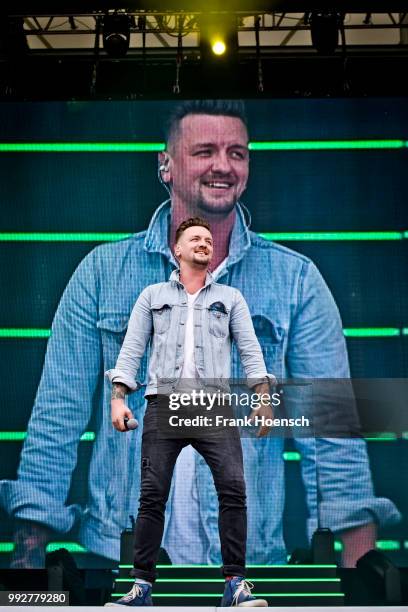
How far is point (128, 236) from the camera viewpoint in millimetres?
5359

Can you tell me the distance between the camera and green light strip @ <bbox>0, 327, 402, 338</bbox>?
525 cm

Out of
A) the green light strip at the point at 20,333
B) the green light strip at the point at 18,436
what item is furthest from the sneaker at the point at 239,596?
the green light strip at the point at 20,333

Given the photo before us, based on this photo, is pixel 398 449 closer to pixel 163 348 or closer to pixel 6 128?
pixel 163 348

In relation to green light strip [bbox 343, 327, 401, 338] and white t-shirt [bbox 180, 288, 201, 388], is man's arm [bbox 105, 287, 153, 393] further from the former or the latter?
green light strip [bbox 343, 327, 401, 338]

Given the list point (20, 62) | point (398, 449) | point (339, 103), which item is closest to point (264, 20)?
point (339, 103)

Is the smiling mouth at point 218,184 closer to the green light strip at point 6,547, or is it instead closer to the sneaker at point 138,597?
the green light strip at point 6,547

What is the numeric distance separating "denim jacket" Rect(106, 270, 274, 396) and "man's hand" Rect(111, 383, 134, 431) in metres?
0.03

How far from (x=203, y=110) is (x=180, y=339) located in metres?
2.13

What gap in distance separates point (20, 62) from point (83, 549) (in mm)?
3001

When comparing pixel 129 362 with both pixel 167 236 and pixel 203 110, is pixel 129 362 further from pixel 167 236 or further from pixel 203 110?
pixel 203 110

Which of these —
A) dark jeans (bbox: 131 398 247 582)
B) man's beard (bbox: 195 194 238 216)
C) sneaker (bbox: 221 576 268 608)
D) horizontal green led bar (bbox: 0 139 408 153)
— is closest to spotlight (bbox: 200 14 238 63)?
horizontal green led bar (bbox: 0 139 408 153)

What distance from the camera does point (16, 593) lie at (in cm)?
453

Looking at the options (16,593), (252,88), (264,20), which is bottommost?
(16,593)

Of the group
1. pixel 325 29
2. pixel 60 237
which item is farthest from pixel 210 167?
pixel 325 29
